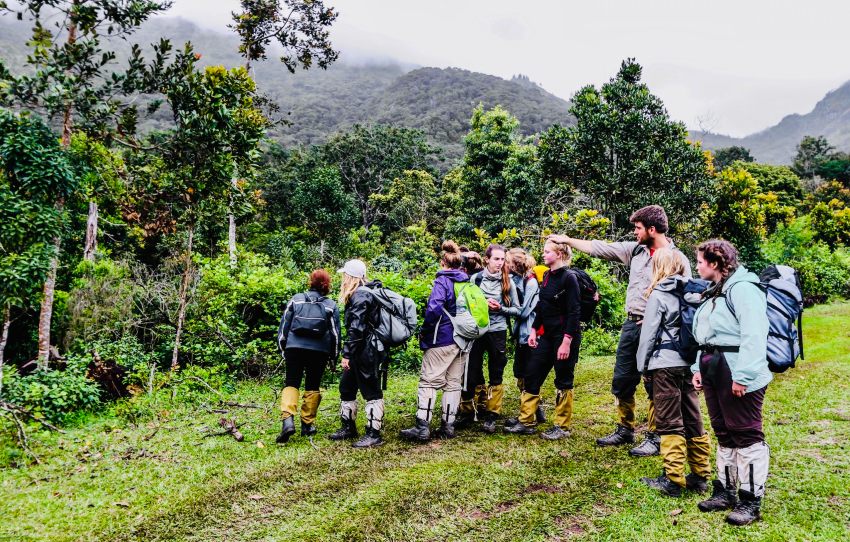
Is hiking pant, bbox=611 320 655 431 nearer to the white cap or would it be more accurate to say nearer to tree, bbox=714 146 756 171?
the white cap

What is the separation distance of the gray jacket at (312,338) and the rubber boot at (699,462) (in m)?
3.39

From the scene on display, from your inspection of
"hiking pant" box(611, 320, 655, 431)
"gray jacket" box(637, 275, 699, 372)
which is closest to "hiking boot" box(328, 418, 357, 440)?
"hiking pant" box(611, 320, 655, 431)

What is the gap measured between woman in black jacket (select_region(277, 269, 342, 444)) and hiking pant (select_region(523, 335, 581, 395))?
2091 millimetres

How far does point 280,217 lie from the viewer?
31.2 meters

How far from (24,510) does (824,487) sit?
619cm

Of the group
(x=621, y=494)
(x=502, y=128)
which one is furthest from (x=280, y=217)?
(x=621, y=494)

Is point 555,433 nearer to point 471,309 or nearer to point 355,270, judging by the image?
point 471,309

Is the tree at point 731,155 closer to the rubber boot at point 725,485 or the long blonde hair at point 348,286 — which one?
the long blonde hair at point 348,286

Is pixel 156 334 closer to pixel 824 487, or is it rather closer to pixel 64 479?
pixel 64 479

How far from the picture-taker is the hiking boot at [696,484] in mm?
3684

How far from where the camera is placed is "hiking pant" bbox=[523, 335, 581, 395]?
4824mm

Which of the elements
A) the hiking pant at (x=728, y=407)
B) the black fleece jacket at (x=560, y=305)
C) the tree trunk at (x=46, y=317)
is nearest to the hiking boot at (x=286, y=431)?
the black fleece jacket at (x=560, y=305)

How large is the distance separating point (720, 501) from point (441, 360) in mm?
2531

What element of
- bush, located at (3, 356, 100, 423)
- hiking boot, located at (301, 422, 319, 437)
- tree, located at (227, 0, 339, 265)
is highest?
tree, located at (227, 0, 339, 265)
